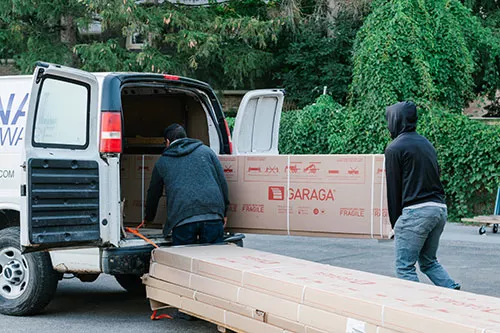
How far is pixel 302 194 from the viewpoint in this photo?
296 inches

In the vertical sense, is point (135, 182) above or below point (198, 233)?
above

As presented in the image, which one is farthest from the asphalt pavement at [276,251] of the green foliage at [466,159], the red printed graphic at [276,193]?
the red printed graphic at [276,193]

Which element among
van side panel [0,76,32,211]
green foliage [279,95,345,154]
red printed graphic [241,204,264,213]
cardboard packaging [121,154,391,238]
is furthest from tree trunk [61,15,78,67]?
red printed graphic [241,204,264,213]

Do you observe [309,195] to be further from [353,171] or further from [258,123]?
[258,123]

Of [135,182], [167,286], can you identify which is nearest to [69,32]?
[135,182]

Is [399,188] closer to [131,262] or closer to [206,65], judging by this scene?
[131,262]

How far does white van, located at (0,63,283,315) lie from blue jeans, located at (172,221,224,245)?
17 centimetres

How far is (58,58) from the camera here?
22.2m

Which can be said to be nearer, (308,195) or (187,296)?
(187,296)

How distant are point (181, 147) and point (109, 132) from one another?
2.68 ft

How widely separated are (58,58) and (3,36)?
63.8 inches

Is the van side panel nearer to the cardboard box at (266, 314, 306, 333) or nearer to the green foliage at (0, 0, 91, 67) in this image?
the cardboard box at (266, 314, 306, 333)

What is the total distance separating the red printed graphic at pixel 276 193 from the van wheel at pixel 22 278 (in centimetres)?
206

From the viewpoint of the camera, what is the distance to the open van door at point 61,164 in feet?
21.3
